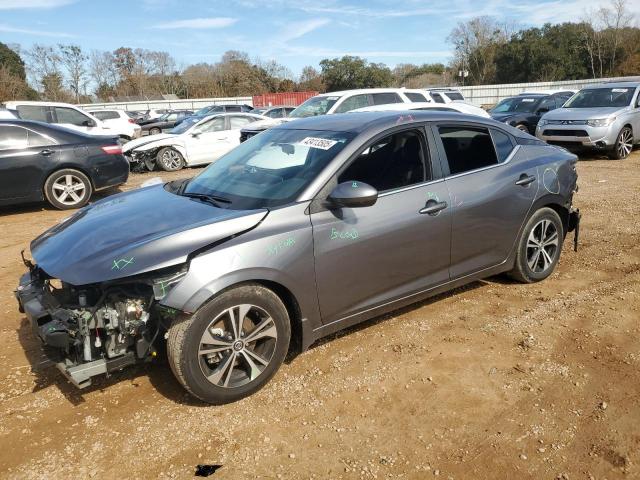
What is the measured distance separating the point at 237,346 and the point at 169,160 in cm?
1112

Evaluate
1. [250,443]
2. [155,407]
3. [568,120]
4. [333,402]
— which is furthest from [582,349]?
[568,120]

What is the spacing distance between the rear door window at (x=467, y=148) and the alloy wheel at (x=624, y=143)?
990cm

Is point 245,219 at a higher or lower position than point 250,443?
higher

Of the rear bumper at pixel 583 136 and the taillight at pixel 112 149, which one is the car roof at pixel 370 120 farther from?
the rear bumper at pixel 583 136

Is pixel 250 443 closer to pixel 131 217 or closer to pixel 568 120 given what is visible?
pixel 131 217

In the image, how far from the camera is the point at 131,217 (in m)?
3.49

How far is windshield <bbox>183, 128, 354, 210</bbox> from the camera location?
3.50 m

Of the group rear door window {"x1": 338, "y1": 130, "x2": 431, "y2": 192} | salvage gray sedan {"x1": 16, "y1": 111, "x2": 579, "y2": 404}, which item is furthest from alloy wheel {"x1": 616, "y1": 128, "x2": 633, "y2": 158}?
rear door window {"x1": 338, "y1": 130, "x2": 431, "y2": 192}

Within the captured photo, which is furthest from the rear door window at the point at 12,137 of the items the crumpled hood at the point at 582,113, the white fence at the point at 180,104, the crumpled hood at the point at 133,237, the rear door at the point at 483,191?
the white fence at the point at 180,104

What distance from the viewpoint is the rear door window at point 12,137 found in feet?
26.8

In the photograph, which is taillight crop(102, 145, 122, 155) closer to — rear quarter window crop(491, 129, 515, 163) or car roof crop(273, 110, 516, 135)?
car roof crop(273, 110, 516, 135)

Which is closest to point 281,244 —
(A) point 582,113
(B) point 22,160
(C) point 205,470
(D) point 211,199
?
(D) point 211,199

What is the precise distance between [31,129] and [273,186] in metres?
6.68

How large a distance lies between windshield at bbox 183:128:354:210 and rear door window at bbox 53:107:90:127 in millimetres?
12005
